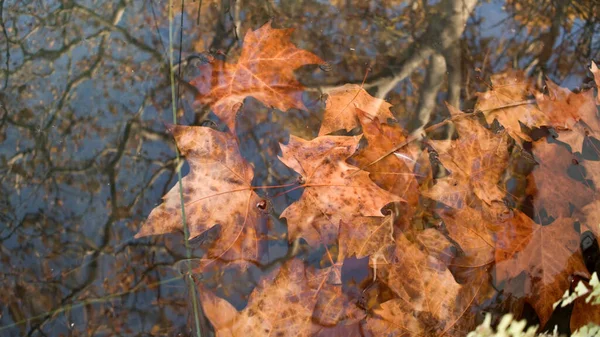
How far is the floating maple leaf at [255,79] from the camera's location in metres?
1.40

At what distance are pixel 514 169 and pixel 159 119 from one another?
3.18ft

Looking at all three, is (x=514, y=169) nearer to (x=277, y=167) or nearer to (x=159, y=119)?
(x=277, y=167)

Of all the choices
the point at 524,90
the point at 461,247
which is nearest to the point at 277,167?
the point at 461,247

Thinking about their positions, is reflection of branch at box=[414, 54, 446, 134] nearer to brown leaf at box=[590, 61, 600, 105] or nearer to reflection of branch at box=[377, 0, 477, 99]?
reflection of branch at box=[377, 0, 477, 99]

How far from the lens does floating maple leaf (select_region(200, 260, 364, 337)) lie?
3.95ft

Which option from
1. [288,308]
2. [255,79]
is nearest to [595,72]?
[255,79]

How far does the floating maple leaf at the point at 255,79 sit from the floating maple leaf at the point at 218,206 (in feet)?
0.45

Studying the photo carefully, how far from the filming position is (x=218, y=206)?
127cm

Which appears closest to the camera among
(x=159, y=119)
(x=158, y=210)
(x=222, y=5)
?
(x=158, y=210)

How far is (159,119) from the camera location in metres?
1.39

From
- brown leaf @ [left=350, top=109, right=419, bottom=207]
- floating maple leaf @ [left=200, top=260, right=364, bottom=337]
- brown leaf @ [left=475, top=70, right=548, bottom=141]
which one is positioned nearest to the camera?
floating maple leaf @ [left=200, top=260, right=364, bottom=337]

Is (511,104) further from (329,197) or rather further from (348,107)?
(329,197)

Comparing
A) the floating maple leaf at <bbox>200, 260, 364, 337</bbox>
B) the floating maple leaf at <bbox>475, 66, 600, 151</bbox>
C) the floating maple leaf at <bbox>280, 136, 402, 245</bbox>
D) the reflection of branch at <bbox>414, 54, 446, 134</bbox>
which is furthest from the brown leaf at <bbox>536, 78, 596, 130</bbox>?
the floating maple leaf at <bbox>200, 260, 364, 337</bbox>

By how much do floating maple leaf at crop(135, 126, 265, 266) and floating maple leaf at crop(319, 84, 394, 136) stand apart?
260 millimetres
